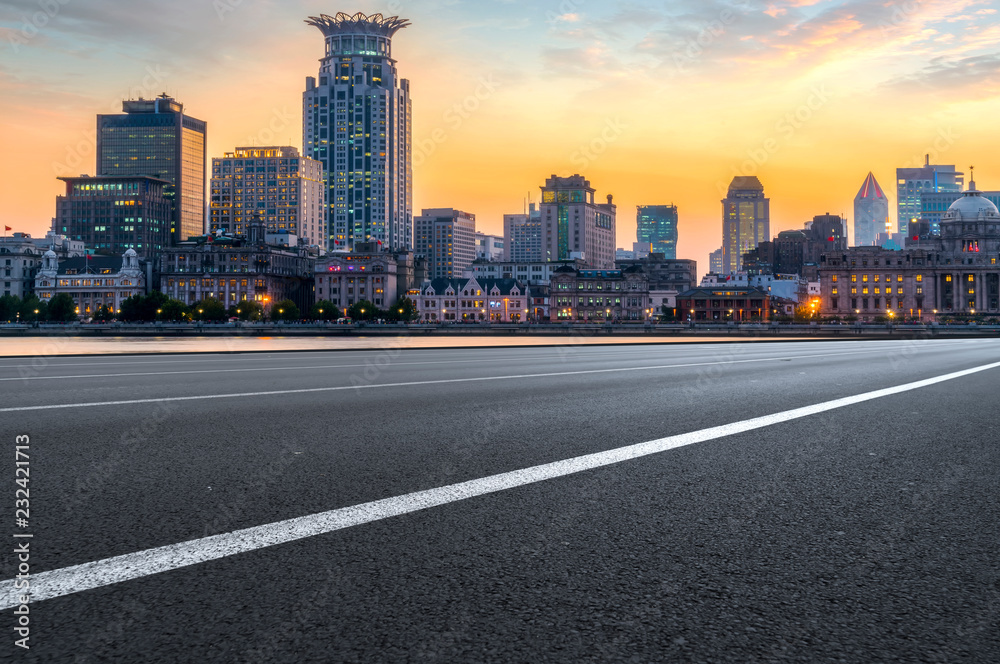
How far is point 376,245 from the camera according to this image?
190625 mm

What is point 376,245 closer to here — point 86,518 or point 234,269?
point 234,269

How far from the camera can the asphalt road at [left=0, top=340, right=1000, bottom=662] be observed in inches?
118

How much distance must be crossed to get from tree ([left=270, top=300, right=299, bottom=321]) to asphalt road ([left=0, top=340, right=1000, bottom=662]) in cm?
15071

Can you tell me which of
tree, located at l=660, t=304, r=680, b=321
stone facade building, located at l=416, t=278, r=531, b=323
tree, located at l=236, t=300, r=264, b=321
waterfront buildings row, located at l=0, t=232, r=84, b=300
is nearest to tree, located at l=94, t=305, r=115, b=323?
tree, located at l=236, t=300, r=264, b=321

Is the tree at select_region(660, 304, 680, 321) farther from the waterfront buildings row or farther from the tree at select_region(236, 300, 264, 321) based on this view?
the waterfront buildings row

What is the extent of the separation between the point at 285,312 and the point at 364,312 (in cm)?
1598

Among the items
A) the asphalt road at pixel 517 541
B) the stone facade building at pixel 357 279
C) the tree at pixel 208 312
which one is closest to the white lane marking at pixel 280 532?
the asphalt road at pixel 517 541

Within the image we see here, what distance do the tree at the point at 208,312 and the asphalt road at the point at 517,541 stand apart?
14467 cm

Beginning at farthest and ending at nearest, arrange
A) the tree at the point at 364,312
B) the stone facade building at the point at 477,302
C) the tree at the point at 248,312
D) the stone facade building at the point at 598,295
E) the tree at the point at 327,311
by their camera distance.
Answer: the stone facade building at the point at 598,295 < the stone facade building at the point at 477,302 < the tree at the point at 327,311 < the tree at the point at 364,312 < the tree at the point at 248,312

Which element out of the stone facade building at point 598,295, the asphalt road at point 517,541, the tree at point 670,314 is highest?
the stone facade building at point 598,295

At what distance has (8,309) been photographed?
479ft

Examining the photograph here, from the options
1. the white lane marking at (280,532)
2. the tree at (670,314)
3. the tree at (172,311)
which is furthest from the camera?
the tree at (670,314)

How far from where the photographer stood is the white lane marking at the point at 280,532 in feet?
11.5

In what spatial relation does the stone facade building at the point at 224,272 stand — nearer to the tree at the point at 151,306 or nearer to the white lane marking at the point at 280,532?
the tree at the point at 151,306
